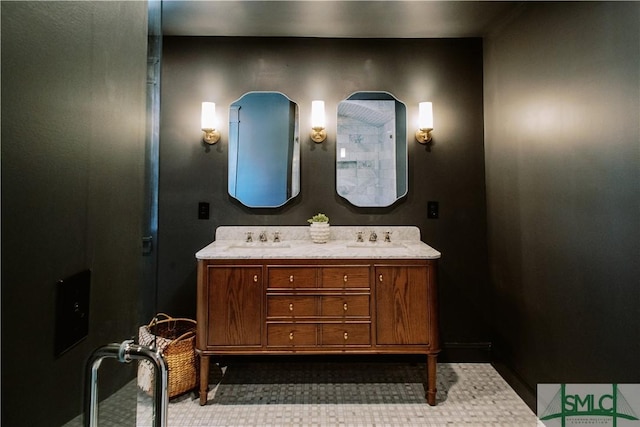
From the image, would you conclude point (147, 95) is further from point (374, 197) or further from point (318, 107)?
point (374, 197)

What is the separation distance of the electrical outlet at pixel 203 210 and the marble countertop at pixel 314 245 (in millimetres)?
144

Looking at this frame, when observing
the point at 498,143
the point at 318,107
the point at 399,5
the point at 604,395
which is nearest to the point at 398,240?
the point at 498,143

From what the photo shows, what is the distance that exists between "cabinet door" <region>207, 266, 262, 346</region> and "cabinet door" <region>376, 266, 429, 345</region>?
2.34ft

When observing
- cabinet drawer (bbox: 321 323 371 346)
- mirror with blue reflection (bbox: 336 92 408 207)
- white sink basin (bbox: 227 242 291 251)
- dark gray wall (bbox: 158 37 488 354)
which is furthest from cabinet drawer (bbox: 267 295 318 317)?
mirror with blue reflection (bbox: 336 92 408 207)

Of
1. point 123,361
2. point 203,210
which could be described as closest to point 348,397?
point 203,210

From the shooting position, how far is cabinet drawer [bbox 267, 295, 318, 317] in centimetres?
202

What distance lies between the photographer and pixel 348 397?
212cm

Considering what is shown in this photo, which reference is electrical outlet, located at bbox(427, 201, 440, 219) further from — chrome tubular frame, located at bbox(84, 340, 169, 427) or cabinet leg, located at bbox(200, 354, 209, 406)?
chrome tubular frame, located at bbox(84, 340, 169, 427)

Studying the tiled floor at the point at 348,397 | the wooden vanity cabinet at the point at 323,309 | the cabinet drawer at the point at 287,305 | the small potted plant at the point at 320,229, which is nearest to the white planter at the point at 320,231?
the small potted plant at the point at 320,229

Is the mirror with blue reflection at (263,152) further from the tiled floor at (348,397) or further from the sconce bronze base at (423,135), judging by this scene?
the tiled floor at (348,397)

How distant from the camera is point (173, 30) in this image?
8.09ft

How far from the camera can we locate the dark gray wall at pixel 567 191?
136cm

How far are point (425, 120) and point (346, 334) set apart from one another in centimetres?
157

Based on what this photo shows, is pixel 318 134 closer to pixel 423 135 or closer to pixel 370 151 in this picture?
pixel 370 151
